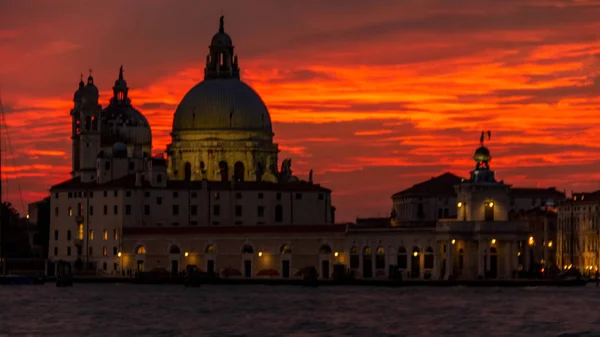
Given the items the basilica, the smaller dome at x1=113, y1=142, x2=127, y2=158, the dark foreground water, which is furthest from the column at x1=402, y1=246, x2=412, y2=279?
the smaller dome at x1=113, y1=142, x2=127, y2=158

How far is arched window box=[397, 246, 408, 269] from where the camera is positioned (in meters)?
146

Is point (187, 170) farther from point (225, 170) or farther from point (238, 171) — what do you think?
point (238, 171)

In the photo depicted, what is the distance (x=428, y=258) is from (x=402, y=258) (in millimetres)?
2145

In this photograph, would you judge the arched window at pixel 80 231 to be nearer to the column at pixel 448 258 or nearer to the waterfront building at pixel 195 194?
the waterfront building at pixel 195 194

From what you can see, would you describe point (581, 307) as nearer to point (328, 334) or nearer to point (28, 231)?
point (328, 334)

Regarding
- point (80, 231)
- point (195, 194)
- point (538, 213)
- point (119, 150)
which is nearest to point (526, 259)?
point (195, 194)

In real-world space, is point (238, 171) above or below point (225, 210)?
above

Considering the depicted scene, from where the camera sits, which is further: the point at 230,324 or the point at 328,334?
the point at 230,324

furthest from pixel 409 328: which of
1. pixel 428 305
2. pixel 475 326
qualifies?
pixel 428 305

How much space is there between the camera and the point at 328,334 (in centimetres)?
8831

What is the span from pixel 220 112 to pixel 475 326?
3138 inches

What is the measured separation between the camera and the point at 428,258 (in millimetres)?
145000

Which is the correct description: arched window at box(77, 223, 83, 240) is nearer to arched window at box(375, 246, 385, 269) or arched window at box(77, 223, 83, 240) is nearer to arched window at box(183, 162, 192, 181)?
arched window at box(183, 162, 192, 181)

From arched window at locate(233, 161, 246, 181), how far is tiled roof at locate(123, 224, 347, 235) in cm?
1815
